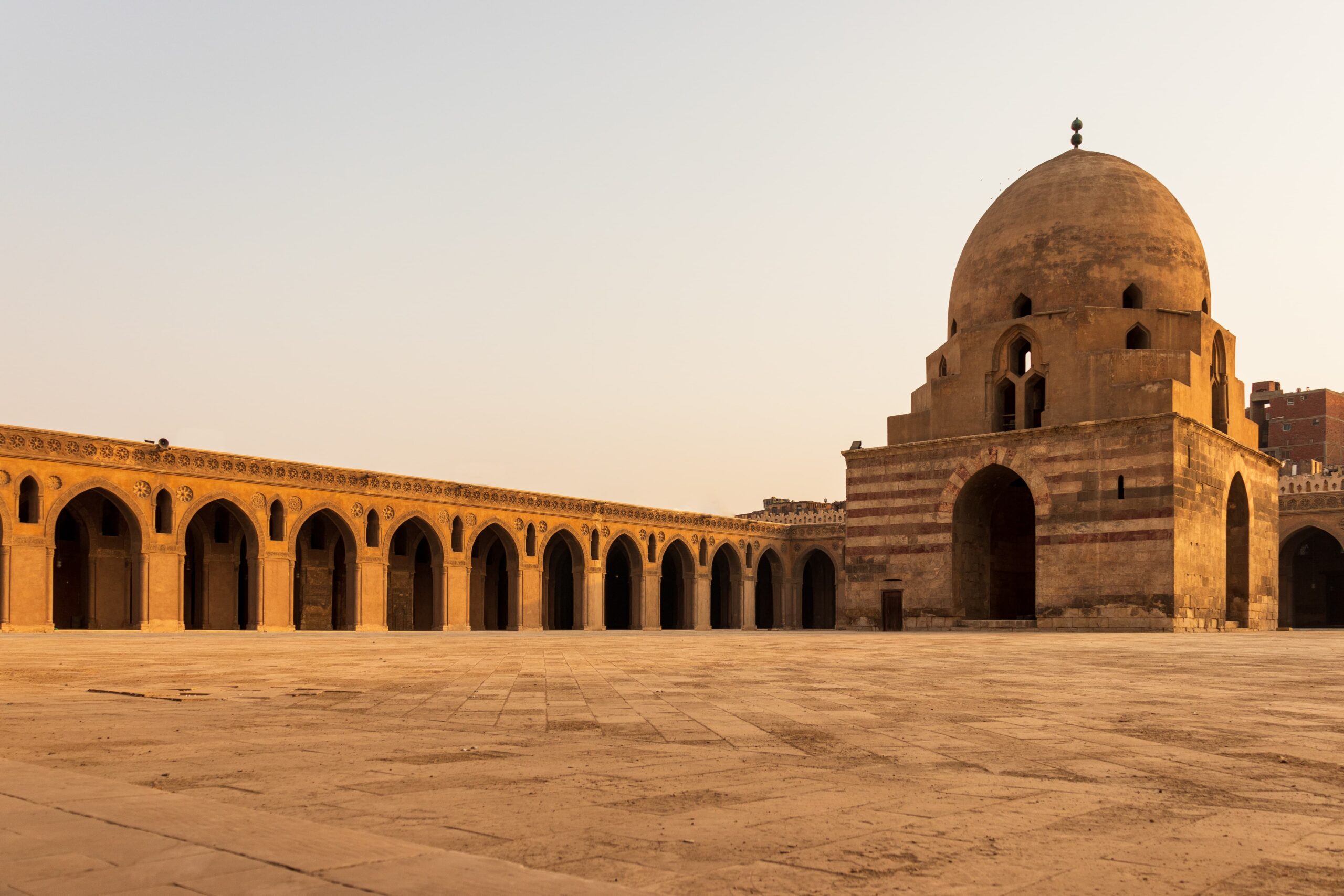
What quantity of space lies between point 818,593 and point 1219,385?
87.0 feet

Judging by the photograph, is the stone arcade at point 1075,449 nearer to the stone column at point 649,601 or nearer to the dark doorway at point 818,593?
the stone column at point 649,601

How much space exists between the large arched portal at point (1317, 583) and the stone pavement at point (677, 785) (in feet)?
133

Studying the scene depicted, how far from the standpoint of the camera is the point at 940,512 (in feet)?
98.7

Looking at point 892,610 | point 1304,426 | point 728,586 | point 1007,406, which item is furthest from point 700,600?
point 1304,426

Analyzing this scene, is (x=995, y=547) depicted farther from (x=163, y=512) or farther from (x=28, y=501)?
(x=28, y=501)

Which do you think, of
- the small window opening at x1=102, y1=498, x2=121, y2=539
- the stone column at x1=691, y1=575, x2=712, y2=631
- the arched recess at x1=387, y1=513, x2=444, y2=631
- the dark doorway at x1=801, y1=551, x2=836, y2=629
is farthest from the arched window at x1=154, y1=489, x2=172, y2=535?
the dark doorway at x1=801, y1=551, x2=836, y2=629

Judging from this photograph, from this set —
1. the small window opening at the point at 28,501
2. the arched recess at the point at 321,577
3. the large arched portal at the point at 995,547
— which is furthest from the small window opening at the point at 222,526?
the large arched portal at the point at 995,547

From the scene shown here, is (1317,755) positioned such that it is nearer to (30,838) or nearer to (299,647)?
(30,838)

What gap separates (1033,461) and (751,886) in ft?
88.0

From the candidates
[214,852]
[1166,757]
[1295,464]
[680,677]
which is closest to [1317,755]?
[1166,757]

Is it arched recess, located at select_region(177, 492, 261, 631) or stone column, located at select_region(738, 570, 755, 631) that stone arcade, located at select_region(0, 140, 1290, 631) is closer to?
arched recess, located at select_region(177, 492, 261, 631)

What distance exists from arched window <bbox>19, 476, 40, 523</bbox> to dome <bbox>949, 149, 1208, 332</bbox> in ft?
78.0

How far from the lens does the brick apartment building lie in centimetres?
6494

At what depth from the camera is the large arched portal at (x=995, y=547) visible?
3006 cm
